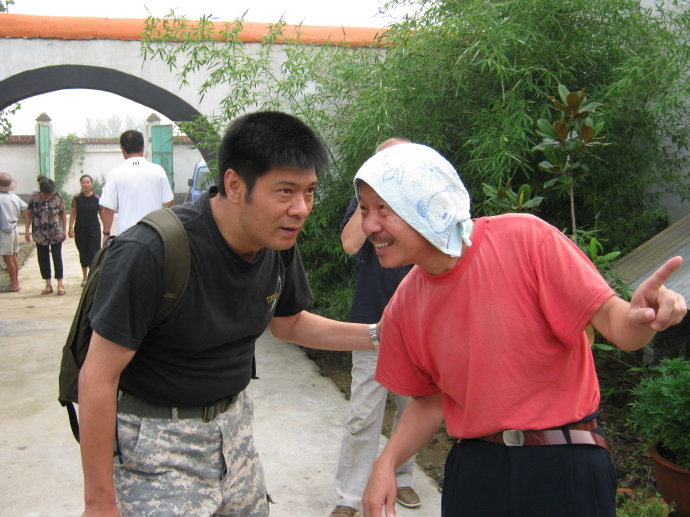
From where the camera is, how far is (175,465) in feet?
6.52

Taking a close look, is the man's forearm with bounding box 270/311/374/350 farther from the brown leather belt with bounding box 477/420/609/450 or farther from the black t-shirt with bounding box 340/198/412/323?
the black t-shirt with bounding box 340/198/412/323

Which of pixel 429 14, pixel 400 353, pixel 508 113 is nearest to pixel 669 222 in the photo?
pixel 508 113

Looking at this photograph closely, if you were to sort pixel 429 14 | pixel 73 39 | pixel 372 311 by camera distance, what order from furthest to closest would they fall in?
pixel 73 39 < pixel 429 14 < pixel 372 311

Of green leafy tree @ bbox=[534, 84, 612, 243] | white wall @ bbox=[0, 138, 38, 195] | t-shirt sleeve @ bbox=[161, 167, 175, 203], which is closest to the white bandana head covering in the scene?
green leafy tree @ bbox=[534, 84, 612, 243]

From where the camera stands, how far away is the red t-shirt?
168 cm

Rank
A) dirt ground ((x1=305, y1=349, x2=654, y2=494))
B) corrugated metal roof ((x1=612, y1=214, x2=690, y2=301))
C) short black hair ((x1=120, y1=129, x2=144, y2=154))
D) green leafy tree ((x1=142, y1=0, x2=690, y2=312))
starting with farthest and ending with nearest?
short black hair ((x1=120, y1=129, x2=144, y2=154)), green leafy tree ((x1=142, y1=0, x2=690, y2=312)), corrugated metal roof ((x1=612, y1=214, x2=690, y2=301)), dirt ground ((x1=305, y1=349, x2=654, y2=494))

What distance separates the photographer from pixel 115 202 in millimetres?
6188

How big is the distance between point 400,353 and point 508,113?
2933mm

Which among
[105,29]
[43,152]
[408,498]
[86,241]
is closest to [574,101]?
[408,498]

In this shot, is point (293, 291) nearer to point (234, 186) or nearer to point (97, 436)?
point (234, 186)

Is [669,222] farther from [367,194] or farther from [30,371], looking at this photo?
[30,371]

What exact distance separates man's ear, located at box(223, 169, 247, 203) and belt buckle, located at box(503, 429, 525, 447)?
2.99ft

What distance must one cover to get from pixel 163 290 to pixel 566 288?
99 cm

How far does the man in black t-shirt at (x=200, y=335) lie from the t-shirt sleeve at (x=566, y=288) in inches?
26.1
